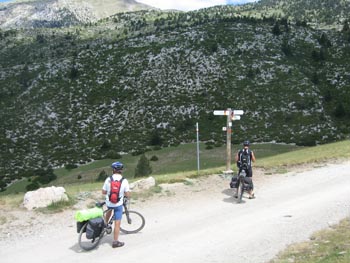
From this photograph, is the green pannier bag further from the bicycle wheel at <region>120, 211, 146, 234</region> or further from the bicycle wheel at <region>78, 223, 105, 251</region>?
the bicycle wheel at <region>120, 211, 146, 234</region>

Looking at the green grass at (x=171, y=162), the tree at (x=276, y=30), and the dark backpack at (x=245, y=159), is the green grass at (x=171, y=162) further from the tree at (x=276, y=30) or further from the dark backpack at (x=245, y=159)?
the tree at (x=276, y=30)

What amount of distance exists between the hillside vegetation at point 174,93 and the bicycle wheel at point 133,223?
47.4 metres

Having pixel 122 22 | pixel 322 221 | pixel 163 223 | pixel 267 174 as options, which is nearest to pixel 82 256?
pixel 163 223

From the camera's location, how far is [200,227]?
12.6 meters

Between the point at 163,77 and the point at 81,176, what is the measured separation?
46.8 m

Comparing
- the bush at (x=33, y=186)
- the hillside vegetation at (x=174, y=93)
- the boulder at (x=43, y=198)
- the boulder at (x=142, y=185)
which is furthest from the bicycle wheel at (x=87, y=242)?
the hillside vegetation at (x=174, y=93)

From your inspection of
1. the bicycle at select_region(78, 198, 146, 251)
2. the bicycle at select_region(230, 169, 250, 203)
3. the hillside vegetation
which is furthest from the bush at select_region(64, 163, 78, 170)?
the bicycle at select_region(78, 198, 146, 251)

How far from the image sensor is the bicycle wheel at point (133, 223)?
40.0ft

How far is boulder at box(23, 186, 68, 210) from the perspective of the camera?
14602 millimetres

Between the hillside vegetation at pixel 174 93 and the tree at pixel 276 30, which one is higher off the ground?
the tree at pixel 276 30

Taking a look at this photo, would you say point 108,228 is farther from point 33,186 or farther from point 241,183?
point 33,186

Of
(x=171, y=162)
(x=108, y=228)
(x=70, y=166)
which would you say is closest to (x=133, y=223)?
(x=108, y=228)

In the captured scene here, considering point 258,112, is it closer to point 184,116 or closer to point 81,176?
point 184,116

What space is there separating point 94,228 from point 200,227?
12.0 feet
